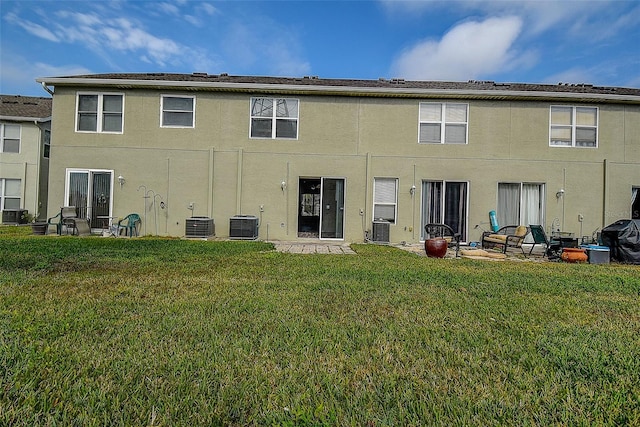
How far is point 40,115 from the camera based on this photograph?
1664cm

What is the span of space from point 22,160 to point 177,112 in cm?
1082

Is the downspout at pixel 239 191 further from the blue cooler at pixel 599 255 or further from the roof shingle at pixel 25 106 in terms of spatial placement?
the roof shingle at pixel 25 106

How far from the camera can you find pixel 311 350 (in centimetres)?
272

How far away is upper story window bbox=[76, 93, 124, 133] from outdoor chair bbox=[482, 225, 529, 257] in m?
12.5

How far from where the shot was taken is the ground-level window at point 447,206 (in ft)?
37.5

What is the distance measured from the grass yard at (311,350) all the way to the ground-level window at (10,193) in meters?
14.8

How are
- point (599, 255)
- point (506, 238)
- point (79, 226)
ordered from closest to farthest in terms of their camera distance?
point (599, 255), point (506, 238), point (79, 226)

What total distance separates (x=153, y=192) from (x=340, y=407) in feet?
36.1

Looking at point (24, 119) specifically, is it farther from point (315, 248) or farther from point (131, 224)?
point (315, 248)

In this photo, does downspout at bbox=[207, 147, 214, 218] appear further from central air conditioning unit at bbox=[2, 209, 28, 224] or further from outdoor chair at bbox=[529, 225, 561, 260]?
central air conditioning unit at bbox=[2, 209, 28, 224]

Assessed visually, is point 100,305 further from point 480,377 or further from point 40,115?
point 40,115

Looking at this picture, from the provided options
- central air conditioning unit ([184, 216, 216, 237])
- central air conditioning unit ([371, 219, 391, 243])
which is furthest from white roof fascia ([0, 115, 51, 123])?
central air conditioning unit ([371, 219, 391, 243])

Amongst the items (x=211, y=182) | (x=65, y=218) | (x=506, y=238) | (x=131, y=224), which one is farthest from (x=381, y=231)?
(x=65, y=218)

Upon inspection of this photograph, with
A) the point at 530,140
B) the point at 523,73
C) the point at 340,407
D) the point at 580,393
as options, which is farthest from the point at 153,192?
the point at 523,73
